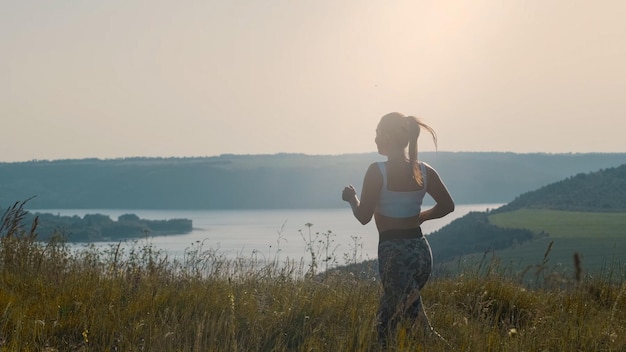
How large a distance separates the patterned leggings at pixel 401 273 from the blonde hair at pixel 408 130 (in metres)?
0.49

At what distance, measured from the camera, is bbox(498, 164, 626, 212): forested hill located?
431 feet

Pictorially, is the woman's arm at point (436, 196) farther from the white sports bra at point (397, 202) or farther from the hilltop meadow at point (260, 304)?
the hilltop meadow at point (260, 304)

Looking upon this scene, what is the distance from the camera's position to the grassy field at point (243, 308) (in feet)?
20.2

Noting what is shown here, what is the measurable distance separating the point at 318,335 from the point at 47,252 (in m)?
4.60

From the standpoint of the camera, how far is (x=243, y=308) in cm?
729

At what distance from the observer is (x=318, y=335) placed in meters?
6.85

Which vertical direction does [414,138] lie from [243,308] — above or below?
above

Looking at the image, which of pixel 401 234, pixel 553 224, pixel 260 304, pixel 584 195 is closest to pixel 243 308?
pixel 260 304

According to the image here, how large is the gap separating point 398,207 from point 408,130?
0.60 metres

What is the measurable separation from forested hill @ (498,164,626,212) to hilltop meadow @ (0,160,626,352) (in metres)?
124

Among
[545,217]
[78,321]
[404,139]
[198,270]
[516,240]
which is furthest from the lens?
[545,217]

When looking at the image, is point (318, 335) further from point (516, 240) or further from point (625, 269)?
point (516, 240)

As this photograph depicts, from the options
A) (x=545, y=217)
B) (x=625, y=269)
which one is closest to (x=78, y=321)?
(x=625, y=269)

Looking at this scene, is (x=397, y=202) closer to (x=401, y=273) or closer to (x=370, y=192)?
(x=370, y=192)
